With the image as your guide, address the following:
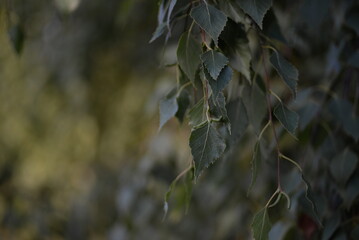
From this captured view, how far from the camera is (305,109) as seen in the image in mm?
1028

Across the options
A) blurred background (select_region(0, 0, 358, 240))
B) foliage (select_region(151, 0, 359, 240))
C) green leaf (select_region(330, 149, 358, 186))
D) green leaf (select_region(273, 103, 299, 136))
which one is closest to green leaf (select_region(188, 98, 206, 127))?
foliage (select_region(151, 0, 359, 240))

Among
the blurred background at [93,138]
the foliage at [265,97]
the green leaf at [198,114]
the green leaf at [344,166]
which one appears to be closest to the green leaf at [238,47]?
the foliage at [265,97]

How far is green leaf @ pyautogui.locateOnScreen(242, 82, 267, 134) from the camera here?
785 mm

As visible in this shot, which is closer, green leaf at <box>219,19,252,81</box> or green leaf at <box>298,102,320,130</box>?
green leaf at <box>219,19,252,81</box>

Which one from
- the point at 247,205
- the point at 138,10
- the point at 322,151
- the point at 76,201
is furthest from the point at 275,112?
→ the point at 76,201

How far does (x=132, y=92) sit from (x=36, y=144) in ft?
1.62

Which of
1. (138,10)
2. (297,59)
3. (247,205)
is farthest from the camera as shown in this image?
(138,10)

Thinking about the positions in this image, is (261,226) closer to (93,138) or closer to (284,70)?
(284,70)

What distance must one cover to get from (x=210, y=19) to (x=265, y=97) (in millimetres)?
202

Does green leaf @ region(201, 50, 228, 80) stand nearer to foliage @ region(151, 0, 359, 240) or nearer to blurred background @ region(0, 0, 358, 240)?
foliage @ region(151, 0, 359, 240)

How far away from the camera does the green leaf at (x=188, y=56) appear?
672 millimetres

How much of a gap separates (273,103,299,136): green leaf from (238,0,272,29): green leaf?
0.37 feet

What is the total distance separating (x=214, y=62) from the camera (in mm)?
611

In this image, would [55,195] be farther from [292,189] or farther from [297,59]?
[292,189]
